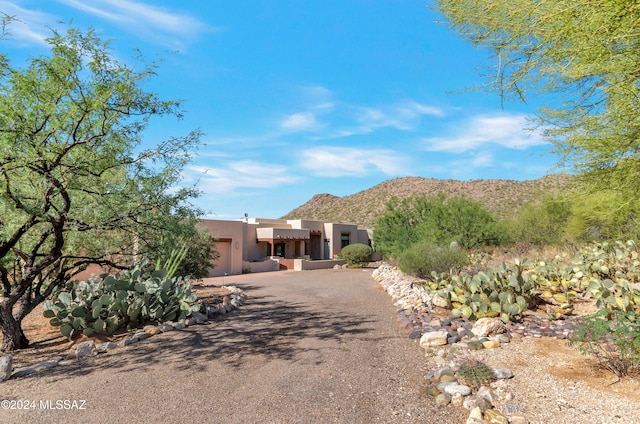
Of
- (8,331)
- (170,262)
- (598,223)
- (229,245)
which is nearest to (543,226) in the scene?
(598,223)

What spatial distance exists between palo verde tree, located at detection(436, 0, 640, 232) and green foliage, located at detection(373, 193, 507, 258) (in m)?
11.5

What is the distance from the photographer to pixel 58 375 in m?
5.73

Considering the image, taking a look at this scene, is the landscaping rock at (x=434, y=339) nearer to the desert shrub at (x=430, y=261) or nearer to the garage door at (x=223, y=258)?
the desert shrub at (x=430, y=261)

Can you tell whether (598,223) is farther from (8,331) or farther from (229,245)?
(8,331)

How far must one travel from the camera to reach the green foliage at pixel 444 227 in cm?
1948

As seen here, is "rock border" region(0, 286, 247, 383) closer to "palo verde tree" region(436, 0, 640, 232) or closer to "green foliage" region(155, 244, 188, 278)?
"green foliage" region(155, 244, 188, 278)

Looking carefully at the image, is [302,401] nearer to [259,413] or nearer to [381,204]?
[259,413]

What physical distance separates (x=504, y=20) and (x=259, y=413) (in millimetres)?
5393

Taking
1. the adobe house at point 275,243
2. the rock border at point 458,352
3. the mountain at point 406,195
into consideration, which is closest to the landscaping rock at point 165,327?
the rock border at point 458,352

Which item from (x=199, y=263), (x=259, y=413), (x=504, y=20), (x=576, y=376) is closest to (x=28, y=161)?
(x=259, y=413)

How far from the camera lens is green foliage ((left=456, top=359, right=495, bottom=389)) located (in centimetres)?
485

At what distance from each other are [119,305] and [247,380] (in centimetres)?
403

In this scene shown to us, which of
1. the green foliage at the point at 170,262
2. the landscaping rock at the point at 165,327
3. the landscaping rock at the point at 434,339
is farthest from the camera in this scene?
the green foliage at the point at 170,262

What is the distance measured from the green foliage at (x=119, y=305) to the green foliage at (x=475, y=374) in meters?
5.59
